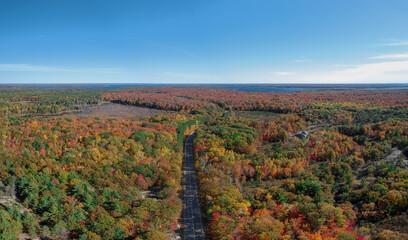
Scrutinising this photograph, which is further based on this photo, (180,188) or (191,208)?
(180,188)

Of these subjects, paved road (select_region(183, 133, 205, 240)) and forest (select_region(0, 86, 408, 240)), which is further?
paved road (select_region(183, 133, 205, 240))

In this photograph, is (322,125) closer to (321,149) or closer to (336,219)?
(321,149)

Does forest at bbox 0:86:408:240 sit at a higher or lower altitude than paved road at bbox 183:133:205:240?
higher

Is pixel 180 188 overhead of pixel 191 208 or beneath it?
overhead

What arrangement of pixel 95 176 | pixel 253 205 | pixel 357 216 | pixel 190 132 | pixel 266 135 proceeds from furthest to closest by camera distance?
1. pixel 190 132
2. pixel 266 135
3. pixel 95 176
4. pixel 253 205
5. pixel 357 216

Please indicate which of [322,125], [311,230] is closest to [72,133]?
[311,230]

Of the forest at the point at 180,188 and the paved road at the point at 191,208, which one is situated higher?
the forest at the point at 180,188

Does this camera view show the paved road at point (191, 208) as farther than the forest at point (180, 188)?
Yes

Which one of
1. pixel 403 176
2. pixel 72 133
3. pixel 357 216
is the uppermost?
pixel 72 133
